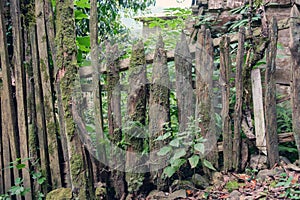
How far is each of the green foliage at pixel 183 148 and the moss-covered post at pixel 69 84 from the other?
2.38ft

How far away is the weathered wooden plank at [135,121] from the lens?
2891 mm

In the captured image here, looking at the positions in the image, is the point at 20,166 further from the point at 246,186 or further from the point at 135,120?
the point at 246,186

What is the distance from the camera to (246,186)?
282cm

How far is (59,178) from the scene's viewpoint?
2.95m

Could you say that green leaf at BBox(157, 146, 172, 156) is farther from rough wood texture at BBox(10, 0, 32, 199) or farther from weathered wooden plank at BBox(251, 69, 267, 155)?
rough wood texture at BBox(10, 0, 32, 199)

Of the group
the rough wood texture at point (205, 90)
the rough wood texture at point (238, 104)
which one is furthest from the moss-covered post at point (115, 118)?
the rough wood texture at point (238, 104)

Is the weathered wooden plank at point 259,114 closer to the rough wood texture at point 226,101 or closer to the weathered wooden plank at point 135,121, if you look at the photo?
the rough wood texture at point 226,101

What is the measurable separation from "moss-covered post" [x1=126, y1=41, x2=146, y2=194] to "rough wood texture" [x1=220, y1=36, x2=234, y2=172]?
0.76 metres

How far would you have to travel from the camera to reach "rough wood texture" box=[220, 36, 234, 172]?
2922mm

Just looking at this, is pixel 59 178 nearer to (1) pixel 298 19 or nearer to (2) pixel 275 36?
(2) pixel 275 36

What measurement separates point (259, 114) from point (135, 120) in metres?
1.22

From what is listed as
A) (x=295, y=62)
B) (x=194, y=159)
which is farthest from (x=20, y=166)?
(x=295, y=62)

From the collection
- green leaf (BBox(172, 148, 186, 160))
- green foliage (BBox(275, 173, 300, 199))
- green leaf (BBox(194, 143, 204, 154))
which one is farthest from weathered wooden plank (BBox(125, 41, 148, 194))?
green foliage (BBox(275, 173, 300, 199))

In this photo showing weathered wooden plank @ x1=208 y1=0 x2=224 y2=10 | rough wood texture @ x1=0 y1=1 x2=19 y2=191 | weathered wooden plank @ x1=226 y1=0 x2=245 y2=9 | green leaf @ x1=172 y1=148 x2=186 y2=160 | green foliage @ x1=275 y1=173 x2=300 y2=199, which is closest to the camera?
green foliage @ x1=275 y1=173 x2=300 y2=199
